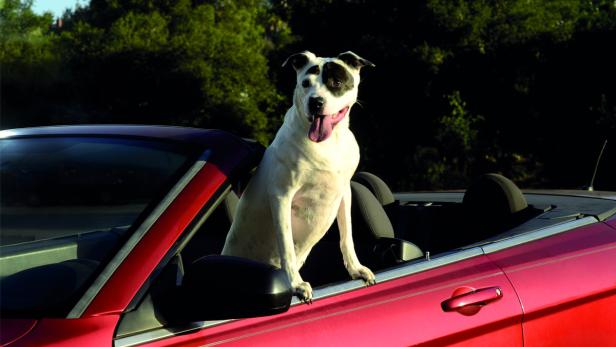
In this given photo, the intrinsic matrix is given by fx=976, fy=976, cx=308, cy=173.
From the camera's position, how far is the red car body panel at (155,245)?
2285 millimetres

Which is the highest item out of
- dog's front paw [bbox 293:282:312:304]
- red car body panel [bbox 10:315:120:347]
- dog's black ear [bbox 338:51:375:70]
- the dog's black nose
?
dog's black ear [bbox 338:51:375:70]

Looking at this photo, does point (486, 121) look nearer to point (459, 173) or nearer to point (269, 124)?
point (459, 173)

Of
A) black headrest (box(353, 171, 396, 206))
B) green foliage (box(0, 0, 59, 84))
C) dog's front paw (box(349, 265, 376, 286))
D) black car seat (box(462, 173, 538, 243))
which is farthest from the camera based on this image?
green foliage (box(0, 0, 59, 84))

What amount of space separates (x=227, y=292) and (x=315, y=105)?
1028mm

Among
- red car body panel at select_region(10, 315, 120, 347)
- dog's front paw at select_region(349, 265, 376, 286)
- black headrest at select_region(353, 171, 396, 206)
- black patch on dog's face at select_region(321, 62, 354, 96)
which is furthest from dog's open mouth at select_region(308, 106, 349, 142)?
black headrest at select_region(353, 171, 396, 206)

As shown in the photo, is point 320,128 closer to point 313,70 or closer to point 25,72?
point 313,70

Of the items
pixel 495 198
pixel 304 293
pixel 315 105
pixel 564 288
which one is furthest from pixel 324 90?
pixel 495 198

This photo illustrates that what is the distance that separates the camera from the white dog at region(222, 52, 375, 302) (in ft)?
9.91

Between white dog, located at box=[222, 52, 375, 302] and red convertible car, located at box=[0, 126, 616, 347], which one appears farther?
white dog, located at box=[222, 52, 375, 302]

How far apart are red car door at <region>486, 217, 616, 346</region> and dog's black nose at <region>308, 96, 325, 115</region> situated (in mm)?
739

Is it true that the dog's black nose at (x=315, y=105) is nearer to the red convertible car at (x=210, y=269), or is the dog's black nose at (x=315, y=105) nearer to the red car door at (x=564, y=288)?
the red convertible car at (x=210, y=269)

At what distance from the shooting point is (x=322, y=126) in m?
3.14

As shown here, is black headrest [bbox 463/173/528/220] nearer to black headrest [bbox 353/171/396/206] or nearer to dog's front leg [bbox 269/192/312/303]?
black headrest [bbox 353/171/396/206]

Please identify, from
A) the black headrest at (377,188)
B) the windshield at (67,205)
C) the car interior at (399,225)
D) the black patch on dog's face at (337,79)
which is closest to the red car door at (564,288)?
the car interior at (399,225)
